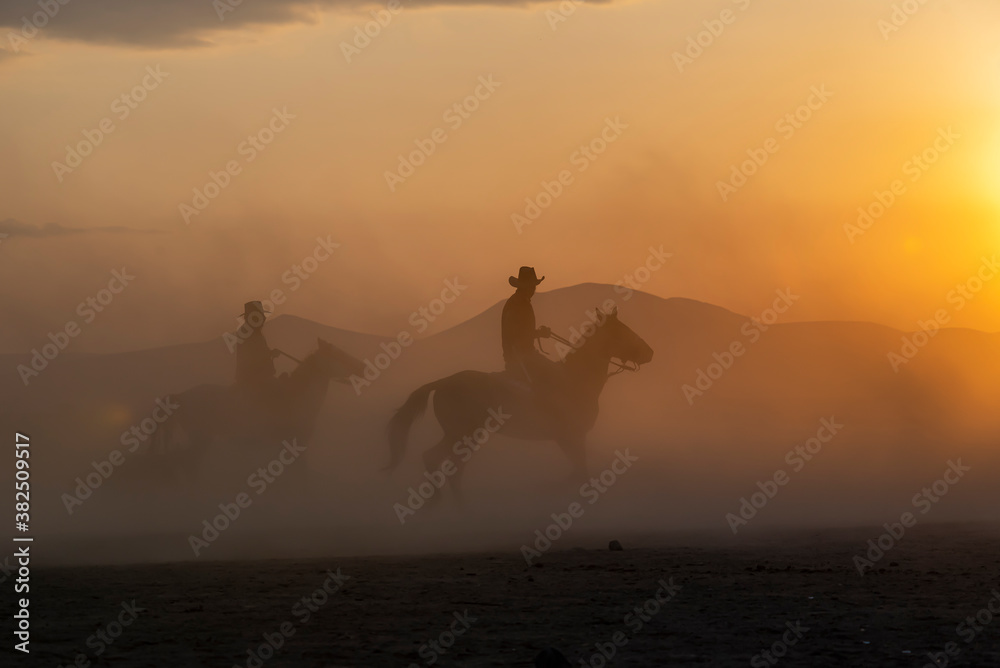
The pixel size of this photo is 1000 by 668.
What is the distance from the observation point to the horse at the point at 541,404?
709 inches

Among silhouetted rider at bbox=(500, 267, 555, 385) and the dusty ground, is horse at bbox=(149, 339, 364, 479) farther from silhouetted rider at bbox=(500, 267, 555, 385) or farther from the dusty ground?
the dusty ground

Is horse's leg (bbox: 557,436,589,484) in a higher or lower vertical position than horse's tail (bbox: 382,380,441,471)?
higher

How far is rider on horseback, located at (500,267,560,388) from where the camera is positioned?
59.4 ft

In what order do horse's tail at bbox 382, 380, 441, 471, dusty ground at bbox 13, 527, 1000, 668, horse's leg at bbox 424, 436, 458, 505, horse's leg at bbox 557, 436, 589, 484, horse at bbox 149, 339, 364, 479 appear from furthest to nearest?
horse at bbox 149, 339, 364, 479
horse's tail at bbox 382, 380, 441, 471
horse's leg at bbox 557, 436, 589, 484
horse's leg at bbox 424, 436, 458, 505
dusty ground at bbox 13, 527, 1000, 668

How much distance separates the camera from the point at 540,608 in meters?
9.67

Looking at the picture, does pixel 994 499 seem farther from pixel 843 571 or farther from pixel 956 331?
pixel 956 331

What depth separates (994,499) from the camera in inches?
760

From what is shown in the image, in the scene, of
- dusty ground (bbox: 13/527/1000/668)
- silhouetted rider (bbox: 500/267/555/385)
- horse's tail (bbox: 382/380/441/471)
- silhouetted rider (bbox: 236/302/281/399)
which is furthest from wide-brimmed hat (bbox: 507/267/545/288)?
dusty ground (bbox: 13/527/1000/668)

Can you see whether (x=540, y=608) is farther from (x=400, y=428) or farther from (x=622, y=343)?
(x=400, y=428)

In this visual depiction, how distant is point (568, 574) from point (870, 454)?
18.0 m

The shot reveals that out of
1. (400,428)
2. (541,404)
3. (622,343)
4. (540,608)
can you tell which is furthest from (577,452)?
(540,608)

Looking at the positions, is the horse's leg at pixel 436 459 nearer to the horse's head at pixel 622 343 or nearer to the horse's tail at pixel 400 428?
the horse's tail at pixel 400 428

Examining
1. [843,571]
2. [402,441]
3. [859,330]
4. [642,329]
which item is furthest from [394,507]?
[859,330]

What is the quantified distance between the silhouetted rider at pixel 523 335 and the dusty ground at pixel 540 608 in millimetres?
5226
